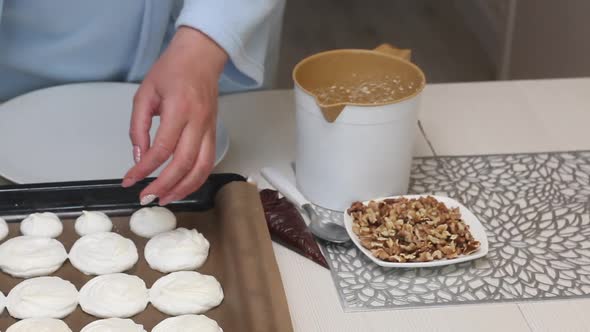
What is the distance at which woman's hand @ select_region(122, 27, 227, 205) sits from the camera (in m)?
0.85

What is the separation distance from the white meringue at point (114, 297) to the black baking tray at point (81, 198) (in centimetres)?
13

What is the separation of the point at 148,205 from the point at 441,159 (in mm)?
425

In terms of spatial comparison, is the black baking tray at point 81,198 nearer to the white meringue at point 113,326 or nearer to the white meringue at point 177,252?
the white meringue at point 177,252

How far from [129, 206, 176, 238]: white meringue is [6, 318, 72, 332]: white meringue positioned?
0.16m

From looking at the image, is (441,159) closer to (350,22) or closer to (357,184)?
(357,184)

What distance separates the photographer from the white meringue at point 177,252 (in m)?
0.89

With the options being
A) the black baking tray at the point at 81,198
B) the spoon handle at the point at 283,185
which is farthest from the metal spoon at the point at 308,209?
the black baking tray at the point at 81,198

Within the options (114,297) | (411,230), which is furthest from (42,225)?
(411,230)

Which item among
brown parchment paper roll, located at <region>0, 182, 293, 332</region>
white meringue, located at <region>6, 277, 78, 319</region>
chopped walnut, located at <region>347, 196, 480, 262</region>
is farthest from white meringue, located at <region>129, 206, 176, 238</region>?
chopped walnut, located at <region>347, 196, 480, 262</region>

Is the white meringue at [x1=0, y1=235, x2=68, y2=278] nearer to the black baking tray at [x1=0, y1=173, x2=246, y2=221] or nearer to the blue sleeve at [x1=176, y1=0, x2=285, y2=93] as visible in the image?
the black baking tray at [x1=0, y1=173, x2=246, y2=221]

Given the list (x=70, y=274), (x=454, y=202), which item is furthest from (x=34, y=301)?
(x=454, y=202)

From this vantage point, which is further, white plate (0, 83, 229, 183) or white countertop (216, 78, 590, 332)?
white plate (0, 83, 229, 183)

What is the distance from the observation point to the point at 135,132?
2.86 ft

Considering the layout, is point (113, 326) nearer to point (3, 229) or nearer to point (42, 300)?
point (42, 300)
